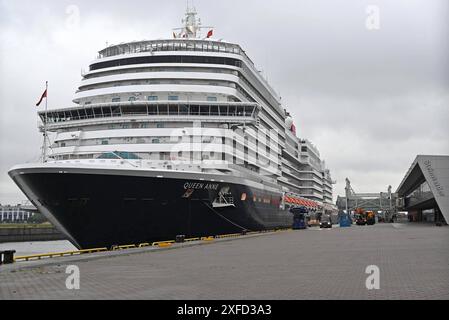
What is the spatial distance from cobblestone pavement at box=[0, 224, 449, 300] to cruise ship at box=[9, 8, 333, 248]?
15.4ft

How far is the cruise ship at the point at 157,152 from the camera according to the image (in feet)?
75.1

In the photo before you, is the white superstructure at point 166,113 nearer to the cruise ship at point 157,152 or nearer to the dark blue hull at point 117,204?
the cruise ship at point 157,152

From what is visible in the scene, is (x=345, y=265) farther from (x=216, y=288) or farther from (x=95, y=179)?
(x=95, y=179)

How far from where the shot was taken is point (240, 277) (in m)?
12.8

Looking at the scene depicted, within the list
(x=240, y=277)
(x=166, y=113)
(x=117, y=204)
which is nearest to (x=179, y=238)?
(x=117, y=204)

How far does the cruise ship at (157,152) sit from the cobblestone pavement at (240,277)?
4.69 metres

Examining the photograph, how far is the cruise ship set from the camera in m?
22.9

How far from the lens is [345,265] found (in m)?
15.1

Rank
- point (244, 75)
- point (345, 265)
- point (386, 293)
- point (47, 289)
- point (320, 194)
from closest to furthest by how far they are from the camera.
→ point (386, 293), point (47, 289), point (345, 265), point (244, 75), point (320, 194)

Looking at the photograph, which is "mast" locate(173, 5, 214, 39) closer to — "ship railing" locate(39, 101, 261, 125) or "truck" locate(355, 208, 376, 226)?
"ship railing" locate(39, 101, 261, 125)

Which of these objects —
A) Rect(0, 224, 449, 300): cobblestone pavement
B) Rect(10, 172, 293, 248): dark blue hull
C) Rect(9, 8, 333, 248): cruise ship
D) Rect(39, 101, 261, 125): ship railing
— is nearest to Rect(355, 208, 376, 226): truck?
Rect(9, 8, 333, 248): cruise ship
